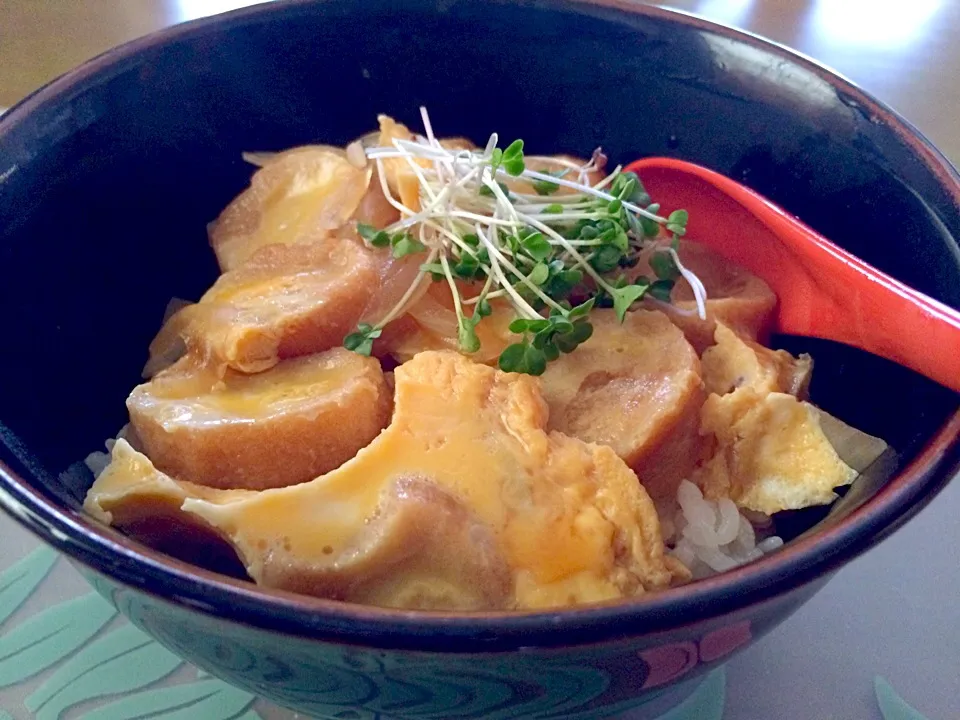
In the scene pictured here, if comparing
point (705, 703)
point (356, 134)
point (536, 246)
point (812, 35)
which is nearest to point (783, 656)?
point (705, 703)

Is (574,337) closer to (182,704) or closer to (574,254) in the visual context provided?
(574,254)

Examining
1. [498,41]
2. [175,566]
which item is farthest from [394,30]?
[175,566]

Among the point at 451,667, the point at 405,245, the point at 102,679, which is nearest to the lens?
the point at 451,667

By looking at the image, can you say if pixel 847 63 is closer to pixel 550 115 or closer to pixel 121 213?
pixel 550 115

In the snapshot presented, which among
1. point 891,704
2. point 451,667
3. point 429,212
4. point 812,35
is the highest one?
point 812,35

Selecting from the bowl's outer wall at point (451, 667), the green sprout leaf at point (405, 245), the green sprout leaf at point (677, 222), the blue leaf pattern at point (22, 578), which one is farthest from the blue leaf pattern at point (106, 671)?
the green sprout leaf at point (677, 222)

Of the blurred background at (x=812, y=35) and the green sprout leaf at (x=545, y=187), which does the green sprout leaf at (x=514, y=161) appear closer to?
the green sprout leaf at (x=545, y=187)

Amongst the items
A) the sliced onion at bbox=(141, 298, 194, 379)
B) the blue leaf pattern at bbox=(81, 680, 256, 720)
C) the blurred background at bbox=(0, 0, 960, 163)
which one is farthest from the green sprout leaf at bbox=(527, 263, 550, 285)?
the blurred background at bbox=(0, 0, 960, 163)

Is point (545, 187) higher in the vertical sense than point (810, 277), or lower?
higher

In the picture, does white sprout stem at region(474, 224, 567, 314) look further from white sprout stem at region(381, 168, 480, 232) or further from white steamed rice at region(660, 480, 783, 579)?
white steamed rice at region(660, 480, 783, 579)
